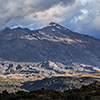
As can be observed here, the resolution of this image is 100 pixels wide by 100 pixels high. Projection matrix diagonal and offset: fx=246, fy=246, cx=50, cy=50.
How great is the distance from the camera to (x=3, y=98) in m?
54.8

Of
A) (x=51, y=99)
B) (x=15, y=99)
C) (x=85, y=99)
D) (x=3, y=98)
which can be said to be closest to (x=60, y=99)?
(x=51, y=99)

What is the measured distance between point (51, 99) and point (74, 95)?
16.9ft

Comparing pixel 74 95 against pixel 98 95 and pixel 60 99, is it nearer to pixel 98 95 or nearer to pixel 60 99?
pixel 60 99

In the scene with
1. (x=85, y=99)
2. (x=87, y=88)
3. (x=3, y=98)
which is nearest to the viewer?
(x=85, y=99)

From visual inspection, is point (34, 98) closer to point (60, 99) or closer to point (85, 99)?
point (60, 99)

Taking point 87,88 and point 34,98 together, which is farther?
point 87,88

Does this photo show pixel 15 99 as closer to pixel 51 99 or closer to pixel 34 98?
pixel 34 98

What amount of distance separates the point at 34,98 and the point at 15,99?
14.4 ft

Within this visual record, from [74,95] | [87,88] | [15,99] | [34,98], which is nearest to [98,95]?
[74,95]

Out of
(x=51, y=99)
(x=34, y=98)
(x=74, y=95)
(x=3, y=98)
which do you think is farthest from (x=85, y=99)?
(x=3, y=98)

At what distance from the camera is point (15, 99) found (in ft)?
173

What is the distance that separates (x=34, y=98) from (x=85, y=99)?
1058cm

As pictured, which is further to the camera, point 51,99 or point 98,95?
point 98,95

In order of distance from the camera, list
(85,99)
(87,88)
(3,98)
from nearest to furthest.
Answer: (85,99) < (3,98) < (87,88)
